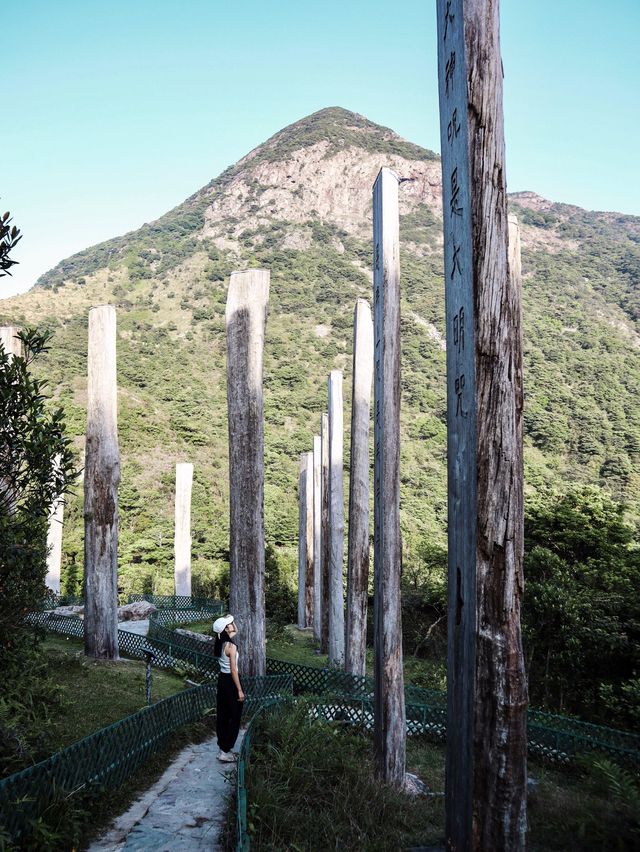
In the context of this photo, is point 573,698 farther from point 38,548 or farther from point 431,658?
point 38,548

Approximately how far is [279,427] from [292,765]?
36.1 m

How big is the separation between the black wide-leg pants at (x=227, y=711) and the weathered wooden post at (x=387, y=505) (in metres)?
1.59

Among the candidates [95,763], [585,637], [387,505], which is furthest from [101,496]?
[585,637]

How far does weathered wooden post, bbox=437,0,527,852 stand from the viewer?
7.43 ft

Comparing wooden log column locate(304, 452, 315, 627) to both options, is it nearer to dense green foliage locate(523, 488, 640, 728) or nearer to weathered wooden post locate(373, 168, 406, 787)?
dense green foliage locate(523, 488, 640, 728)

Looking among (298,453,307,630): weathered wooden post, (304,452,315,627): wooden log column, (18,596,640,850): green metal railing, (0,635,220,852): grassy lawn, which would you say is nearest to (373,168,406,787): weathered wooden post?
(18,596,640,850): green metal railing

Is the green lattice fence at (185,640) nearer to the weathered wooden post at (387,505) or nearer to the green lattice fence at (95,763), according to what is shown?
the green lattice fence at (95,763)

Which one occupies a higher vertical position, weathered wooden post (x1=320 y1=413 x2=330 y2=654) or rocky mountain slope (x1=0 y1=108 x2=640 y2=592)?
rocky mountain slope (x1=0 y1=108 x2=640 y2=592)

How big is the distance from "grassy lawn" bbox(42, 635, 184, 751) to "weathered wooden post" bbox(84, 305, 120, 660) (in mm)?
590

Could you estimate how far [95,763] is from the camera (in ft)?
17.3

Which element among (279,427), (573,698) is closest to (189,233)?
(279,427)

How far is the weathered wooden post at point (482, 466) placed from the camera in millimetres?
2264

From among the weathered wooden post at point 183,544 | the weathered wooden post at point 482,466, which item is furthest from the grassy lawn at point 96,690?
the weathered wooden post at point 183,544

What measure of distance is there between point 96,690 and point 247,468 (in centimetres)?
390
